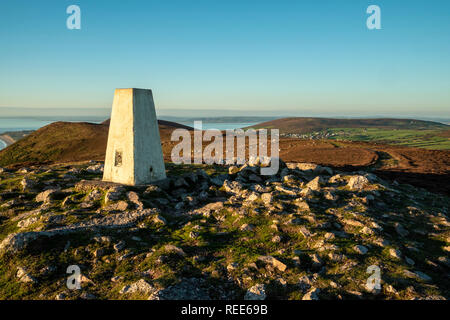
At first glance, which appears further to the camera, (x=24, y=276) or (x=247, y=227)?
(x=247, y=227)

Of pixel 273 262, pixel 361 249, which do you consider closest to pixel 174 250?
pixel 273 262

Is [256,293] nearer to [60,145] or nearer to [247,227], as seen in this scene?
[247,227]

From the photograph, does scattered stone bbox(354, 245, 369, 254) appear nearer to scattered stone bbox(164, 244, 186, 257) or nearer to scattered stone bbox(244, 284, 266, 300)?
scattered stone bbox(244, 284, 266, 300)

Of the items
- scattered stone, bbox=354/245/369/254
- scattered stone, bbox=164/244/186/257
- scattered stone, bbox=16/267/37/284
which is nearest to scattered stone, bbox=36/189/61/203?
scattered stone, bbox=16/267/37/284

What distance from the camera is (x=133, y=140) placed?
15.6 meters

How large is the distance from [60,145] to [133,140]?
1882 inches

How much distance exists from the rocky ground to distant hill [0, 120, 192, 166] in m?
33.0

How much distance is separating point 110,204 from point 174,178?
507 cm

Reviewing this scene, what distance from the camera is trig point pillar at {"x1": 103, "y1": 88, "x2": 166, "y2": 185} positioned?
15711mm

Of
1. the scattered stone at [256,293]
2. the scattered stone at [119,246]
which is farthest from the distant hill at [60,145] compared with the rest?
the scattered stone at [256,293]

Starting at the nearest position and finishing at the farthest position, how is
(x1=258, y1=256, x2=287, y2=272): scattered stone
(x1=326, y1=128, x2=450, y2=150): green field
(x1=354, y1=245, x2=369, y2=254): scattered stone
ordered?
(x1=258, y1=256, x2=287, y2=272): scattered stone < (x1=354, y1=245, x2=369, y2=254): scattered stone < (x1=326, y1=128, x2=450, y2=150): green field
